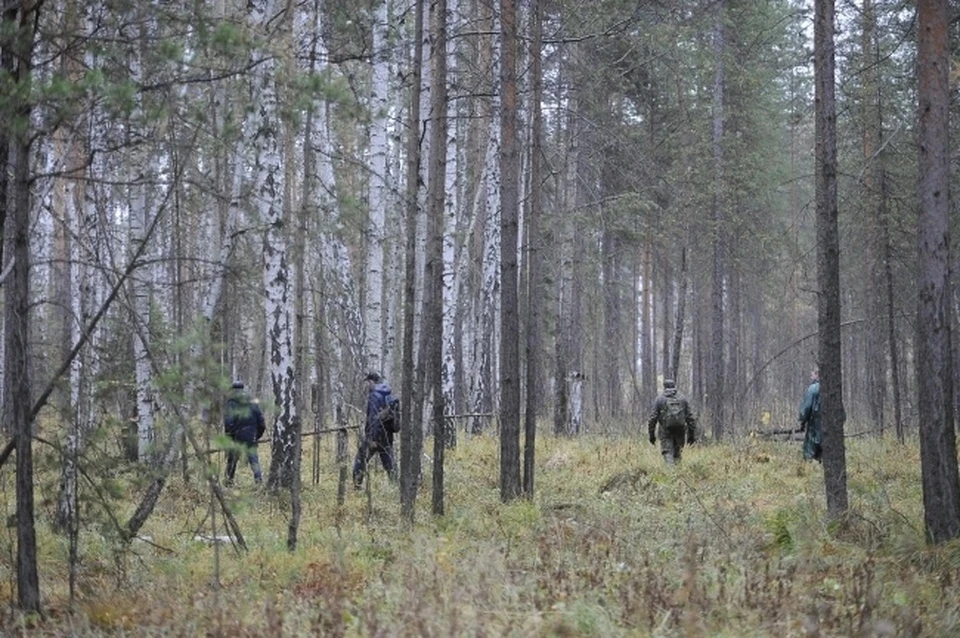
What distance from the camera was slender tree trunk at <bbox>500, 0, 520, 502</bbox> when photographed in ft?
42.7

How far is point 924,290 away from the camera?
9.89 m

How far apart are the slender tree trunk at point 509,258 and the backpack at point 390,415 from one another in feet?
7.52

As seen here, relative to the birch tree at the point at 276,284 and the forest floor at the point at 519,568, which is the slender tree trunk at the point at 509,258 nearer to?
the forest floor at the point at 519,568

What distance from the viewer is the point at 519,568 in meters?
8.42

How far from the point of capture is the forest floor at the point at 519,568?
263 inches

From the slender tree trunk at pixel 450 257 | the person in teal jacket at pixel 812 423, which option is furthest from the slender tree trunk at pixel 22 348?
the person in teal jacket at pixel 812 423

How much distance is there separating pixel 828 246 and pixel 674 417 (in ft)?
20.9

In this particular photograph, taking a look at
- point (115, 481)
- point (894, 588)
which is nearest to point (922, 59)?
point (894, 588)

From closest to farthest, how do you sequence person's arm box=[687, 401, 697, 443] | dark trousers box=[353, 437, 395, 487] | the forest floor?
the forest floor, dark trousers box=[353, 437, 395, 487], person's arm box=[687, 401, 697, 443]

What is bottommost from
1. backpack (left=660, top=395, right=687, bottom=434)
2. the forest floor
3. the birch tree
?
the forest floor

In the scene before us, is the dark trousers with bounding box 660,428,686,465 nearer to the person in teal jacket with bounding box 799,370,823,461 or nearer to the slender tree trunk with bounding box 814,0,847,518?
the person in teal jacket with bounding box 799,370,823,461

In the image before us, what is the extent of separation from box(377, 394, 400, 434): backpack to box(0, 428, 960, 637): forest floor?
1025 mm

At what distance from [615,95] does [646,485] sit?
17.1 metres

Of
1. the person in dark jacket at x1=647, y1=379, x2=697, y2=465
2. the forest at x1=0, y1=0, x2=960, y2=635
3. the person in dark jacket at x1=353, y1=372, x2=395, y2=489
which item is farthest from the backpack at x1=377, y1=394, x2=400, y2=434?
the person in dark jacket at x1=647, y1=379, x2=697, y2=465
